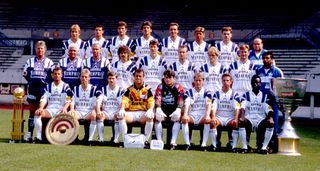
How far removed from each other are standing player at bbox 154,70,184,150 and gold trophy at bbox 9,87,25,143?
198cm

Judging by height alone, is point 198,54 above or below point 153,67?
above

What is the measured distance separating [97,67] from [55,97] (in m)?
0.82

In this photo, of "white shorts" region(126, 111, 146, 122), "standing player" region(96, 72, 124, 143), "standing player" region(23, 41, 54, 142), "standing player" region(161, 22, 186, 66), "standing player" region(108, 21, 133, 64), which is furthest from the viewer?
"standing player" region(108, 21, 133, 64)

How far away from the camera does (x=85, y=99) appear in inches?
348

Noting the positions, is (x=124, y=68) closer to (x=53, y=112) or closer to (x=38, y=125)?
(x=53, y=112)

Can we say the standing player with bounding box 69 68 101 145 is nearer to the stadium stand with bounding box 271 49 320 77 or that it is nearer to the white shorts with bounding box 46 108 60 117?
the white shorts with bounding box 46 108 60 117

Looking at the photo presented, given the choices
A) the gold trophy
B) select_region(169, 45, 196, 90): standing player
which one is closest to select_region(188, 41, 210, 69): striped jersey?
select_region(169, 45, 196, 90): standing player

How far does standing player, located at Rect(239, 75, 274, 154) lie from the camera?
822 cm

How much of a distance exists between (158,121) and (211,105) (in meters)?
0.80

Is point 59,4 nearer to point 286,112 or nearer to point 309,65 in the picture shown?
point 309,65

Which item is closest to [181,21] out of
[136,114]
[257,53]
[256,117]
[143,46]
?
[143,46]

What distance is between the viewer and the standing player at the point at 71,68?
9234mm

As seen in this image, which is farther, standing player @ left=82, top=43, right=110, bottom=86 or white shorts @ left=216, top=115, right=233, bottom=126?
standing player @ left=82, top=43, right=110, bottom=86

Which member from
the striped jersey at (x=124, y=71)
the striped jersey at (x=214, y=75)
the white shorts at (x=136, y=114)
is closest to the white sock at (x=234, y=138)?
the striped jersey at (x=214, y=75)
